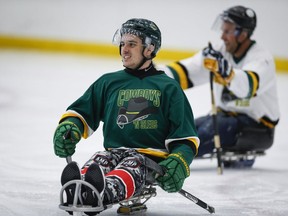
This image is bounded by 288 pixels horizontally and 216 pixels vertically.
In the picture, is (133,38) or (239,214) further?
(239,214)

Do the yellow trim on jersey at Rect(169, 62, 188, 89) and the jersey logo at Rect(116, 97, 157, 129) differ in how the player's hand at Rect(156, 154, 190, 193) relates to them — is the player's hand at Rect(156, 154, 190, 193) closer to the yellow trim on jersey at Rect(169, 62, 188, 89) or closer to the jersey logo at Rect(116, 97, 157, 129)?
the jersey logo at Rect(116, 97, 157, 129)

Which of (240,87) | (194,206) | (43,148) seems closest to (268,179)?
(240,87)

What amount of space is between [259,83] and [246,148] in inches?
17.2

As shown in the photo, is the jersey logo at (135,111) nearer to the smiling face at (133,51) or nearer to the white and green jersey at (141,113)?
the white and green jersey at (141,113)

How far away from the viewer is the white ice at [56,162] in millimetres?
3307

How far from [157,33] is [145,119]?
352mm

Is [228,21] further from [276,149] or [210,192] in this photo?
[210,192]

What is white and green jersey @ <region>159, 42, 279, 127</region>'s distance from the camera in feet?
15.6

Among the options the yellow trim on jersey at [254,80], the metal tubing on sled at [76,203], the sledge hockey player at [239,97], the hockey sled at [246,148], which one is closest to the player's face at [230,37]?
the sledge hockey player at [239,97]

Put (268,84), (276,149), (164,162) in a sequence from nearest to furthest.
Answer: (164,162)
(268,84)
(276,149)

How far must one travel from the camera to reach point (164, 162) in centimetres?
277

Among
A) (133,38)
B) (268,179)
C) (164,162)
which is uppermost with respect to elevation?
(133,38)

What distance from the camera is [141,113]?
2.89 metres

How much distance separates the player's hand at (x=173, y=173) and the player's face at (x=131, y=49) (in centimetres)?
43
